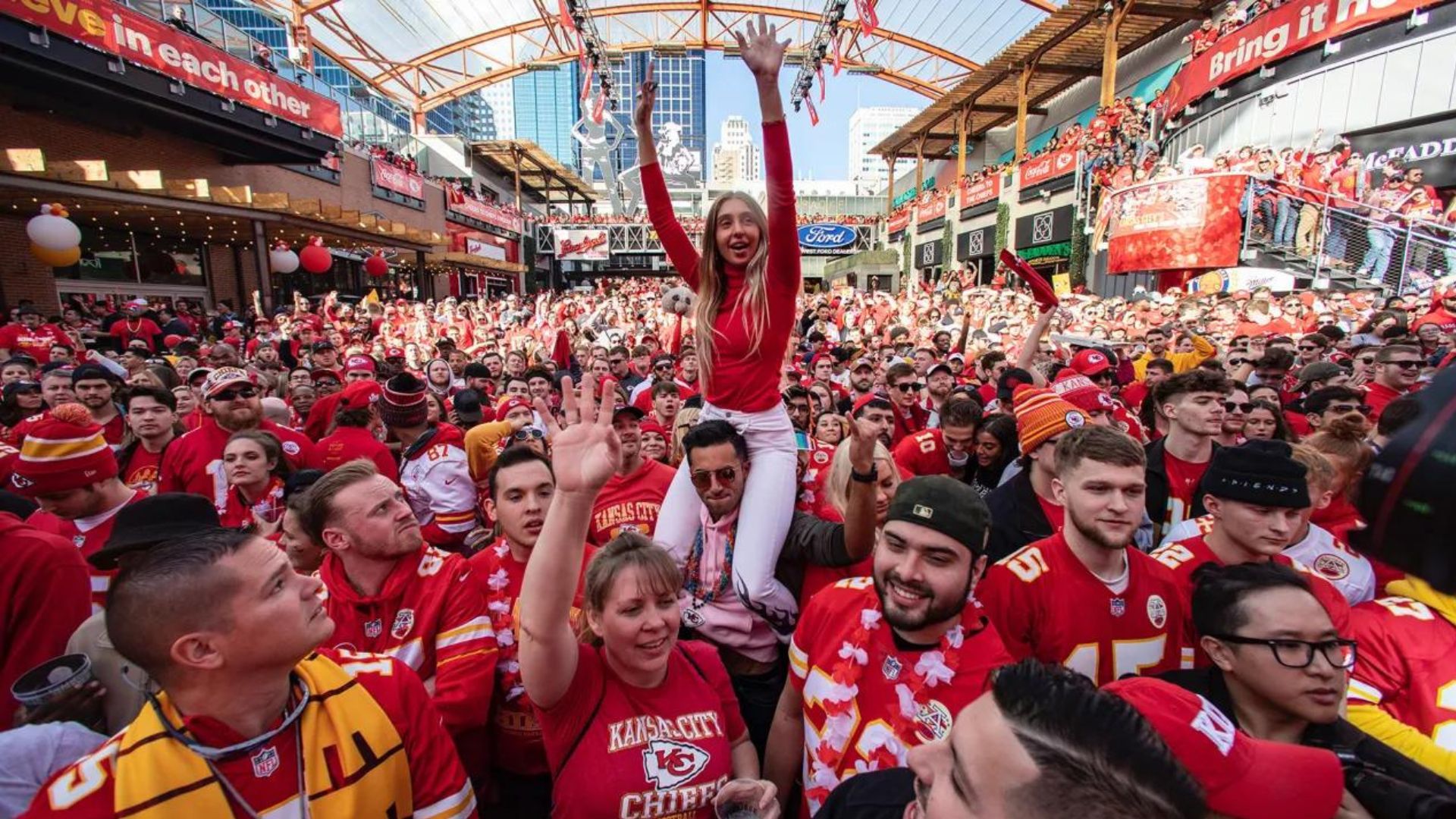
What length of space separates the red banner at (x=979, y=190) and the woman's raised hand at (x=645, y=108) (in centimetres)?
3069

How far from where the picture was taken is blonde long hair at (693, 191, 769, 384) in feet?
8.38

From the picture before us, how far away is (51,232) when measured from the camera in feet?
33.4

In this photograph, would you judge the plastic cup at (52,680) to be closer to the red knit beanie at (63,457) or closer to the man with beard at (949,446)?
the red knit beanie at (63,457)

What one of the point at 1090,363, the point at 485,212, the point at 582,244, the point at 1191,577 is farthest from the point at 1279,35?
the point at 582,244

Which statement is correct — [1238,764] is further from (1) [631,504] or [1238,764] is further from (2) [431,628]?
(1) [631,504]

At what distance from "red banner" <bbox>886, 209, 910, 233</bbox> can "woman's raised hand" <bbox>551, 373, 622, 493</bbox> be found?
1625 inches

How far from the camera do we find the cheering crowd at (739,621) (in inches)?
51.3

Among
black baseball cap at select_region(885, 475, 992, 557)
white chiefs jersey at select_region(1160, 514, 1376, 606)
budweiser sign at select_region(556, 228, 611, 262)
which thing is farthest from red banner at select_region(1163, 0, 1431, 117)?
budweiser sign at select_region(556, 228, 611, 262)

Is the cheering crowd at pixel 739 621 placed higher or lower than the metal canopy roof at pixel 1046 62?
lower

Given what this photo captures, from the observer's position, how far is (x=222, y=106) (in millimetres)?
15297

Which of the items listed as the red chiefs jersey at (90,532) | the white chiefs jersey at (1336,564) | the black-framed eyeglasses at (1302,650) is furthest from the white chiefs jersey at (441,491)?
the white chiefs jersey at (1336,564)

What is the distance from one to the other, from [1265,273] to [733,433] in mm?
17393

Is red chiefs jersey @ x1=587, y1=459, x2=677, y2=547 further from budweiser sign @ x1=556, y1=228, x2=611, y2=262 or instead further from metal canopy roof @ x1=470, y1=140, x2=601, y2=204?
budweiser sign @ x1=556, y1=228, x2=611, y2=262

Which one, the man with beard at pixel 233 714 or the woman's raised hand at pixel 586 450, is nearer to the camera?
the man with beard at pixel 233 714
